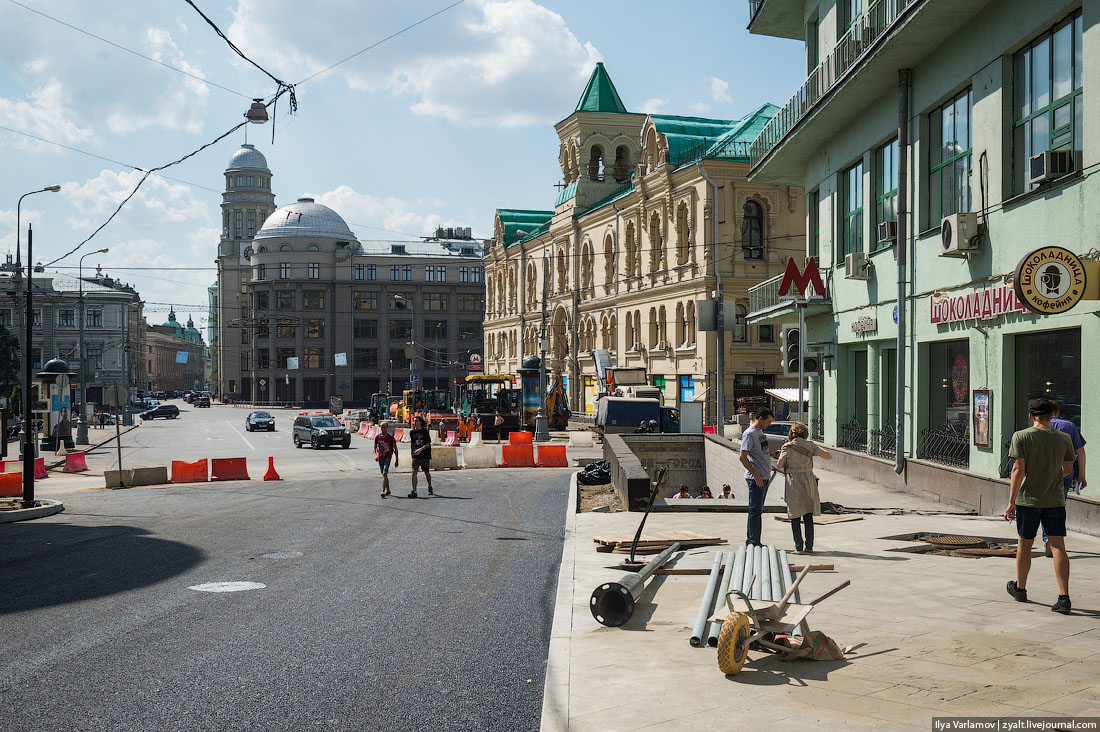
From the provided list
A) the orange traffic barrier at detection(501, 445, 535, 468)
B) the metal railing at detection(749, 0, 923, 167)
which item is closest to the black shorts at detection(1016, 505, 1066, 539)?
the metal railing at detection(749, 0, 923, 167)

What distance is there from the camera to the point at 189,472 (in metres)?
29.4

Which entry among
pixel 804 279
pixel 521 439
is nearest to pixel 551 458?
pixel 521 439

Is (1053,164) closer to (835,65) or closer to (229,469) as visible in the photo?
(835,65)

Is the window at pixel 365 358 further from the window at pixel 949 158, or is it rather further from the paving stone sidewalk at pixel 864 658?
the paving stone sidewalk at pixel 864 658

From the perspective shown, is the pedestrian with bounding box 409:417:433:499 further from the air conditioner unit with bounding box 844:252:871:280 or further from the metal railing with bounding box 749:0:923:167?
the metal railing with bounding box 749:0:923:167

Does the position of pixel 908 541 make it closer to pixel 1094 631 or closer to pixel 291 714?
pixel 1094 631

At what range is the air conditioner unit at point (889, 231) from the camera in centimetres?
2056

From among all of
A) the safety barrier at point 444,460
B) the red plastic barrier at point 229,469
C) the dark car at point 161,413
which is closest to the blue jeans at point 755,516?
the safety barrier at point 444,460

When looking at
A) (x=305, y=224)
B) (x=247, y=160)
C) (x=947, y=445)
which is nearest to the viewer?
(x=947, y=445)

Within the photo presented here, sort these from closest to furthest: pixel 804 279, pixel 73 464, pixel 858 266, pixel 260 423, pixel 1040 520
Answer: pixel 1040 520, pixel 858 266, pixel 804 279, pixel 73 464, pixel 260 423

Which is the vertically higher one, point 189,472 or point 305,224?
point 305,224

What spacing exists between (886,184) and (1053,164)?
864 centimetres

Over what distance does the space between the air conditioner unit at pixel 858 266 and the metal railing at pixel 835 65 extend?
3797mm

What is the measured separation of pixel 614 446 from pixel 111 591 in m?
16.9
